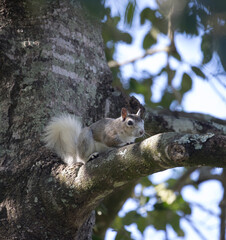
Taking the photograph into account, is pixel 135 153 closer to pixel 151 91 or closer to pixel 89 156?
pixel 89 156

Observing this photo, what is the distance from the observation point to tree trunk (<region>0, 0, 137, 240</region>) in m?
1.99

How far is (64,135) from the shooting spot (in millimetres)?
2547

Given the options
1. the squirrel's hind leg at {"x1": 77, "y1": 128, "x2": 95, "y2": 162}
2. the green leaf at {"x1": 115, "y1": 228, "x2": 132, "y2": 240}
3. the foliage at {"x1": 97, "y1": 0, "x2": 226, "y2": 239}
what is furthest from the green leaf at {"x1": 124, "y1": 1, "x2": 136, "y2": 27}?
the green leaf at {"x1": 115, "y1": 228, "x2": 132, "y2": 240}

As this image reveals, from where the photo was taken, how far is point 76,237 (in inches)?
82.7

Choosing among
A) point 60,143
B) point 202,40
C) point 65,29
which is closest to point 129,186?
point 60,143

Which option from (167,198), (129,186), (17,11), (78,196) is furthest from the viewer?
(167,198)

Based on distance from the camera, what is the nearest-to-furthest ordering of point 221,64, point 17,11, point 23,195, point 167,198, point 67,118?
point 221,64, point 23,195, point 67,118, point 17,11, point 167,198

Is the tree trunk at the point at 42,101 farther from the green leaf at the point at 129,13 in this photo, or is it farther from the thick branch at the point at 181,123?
the green leaf at the point at 129,13

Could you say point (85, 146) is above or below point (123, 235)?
above

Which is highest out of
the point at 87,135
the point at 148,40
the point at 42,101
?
→ the point at 148,40

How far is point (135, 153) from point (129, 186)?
1.90 meters

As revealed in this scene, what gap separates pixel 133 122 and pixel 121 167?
1241 mm

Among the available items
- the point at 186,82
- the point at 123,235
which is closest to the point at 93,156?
the point at 123,235

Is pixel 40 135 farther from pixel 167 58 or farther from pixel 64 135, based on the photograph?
pixel 167 58
